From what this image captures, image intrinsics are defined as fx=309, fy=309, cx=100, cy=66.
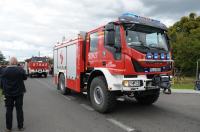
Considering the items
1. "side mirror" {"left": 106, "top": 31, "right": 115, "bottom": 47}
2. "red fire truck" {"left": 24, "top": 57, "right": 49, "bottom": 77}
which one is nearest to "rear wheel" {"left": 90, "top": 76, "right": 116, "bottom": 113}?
"side mirror" {"left": 106, "top": 31, "right": 115, "bottom": 47}

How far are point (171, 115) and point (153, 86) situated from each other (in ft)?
3.54

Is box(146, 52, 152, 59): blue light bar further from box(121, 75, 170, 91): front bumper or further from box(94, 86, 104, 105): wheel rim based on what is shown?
box(94, 86, 104, 105): wheel rim

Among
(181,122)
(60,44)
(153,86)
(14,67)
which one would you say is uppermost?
(60,44)

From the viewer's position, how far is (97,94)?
10.4m

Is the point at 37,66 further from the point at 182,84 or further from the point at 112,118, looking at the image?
the point at 112,118

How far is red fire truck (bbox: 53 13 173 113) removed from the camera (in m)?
9.20

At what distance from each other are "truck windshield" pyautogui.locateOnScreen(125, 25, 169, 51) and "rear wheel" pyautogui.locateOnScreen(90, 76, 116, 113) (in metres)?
1.66

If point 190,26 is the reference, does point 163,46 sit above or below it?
below

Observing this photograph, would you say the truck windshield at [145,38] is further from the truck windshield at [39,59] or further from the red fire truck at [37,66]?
the truck windshield at [39,59]

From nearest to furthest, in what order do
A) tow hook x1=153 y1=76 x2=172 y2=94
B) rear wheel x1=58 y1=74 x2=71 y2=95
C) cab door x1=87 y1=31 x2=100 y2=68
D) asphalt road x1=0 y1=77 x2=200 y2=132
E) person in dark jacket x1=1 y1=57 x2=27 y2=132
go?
person in dark jacket x1=1 y1=57 x2=27 y2=132 → asphalt road x1=0 y1=77 x2=200 y2=132 → tow hook x1=153 y1=76 x2=172 y2=94 → cab door x1=87 y1=31 x2=100 y2=68 → rear wheel x1=58 y1=74 x2=71 y2=95

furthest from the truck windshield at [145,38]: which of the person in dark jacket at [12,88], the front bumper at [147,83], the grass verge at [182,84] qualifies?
the grass verge at [182,84]

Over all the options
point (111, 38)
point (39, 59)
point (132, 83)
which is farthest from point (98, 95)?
point (39, 59)

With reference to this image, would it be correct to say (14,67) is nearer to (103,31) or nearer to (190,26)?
(103,31)

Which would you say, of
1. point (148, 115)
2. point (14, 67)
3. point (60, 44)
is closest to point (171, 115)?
point (148, 115)
